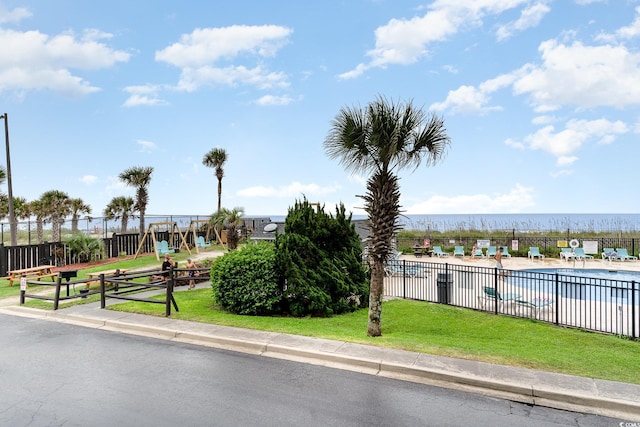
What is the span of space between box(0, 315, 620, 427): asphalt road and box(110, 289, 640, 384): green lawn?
159 centimetres

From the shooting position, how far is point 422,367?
634 cm

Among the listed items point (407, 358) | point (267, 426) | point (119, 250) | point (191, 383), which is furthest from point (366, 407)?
point (119, 250)

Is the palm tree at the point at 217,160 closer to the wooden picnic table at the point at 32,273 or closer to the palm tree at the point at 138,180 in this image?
the palm tree at the point at 138,180

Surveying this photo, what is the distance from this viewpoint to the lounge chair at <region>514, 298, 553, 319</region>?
12.3 m

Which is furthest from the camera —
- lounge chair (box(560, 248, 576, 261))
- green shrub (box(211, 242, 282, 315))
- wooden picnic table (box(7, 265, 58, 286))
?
lounge chair (box(560, 248, 576, 261))

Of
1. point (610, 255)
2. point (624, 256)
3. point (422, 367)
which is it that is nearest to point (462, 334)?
point (422, 367)

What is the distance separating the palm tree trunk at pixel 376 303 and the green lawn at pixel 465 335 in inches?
9.1

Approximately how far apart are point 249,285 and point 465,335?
5944 millimetres

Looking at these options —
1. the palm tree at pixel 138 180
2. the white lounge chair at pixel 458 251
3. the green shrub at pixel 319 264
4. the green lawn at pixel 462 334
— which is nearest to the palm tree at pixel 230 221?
the palm tree at pixel 138 180

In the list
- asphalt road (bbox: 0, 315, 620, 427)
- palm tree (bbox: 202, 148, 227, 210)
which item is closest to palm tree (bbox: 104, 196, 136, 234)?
palm tree (bbox: 202, 148, 227, 210)

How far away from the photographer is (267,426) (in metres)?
4.69

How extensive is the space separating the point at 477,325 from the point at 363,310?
11.2 feet

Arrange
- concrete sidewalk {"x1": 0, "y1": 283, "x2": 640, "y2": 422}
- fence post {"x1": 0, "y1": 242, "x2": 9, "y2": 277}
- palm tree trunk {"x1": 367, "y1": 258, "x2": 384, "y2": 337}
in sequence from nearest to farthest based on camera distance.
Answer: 1. concrete sidewalk {"x1": 0, "y1": 283, "x2": 640, "y2": 422}
2. palm tree trunk {"x1": 367, "y1": 258, "x2": 384, "y2": 337}
3. fence post {"x1": 0, "y1": 242, "x2": 9, "y2": 277}

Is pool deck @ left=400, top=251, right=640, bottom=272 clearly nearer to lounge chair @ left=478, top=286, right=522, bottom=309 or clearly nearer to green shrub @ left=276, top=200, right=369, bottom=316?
lounge chair @ left=478, top=286, right=522, bottom=309
